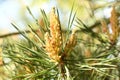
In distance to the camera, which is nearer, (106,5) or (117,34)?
(117,34)

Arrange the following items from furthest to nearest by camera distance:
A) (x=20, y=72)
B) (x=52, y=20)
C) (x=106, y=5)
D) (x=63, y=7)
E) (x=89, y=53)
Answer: (x=63, y=7)
(x=106, y=5)
(x=89, y=53)
(x=20, y=72)
(x=52, y=20)

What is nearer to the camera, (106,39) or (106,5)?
(106,39)

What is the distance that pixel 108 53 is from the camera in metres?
0.74

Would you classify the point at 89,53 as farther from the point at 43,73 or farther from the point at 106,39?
the point at 43,73

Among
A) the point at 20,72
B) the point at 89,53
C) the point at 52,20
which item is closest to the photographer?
the point at 52,20

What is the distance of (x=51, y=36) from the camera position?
70 cm

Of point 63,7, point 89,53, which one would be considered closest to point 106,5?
point 89,53

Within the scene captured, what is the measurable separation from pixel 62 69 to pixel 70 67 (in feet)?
0.08

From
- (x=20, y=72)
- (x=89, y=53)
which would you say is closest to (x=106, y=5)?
(x=89, y=53)

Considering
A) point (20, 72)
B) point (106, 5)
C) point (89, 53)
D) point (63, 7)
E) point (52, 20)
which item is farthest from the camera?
point (63, 7)

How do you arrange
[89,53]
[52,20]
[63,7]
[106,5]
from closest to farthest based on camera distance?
[52,20] < [89,53] < [106,5] < [63,7]

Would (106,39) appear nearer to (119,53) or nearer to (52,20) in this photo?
(119,53)

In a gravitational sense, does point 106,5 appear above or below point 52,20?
above

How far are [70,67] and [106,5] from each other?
0.58m
